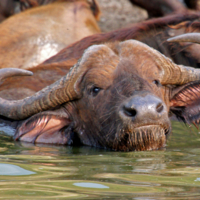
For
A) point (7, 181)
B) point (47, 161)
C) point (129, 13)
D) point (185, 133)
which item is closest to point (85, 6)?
point (129, 13)

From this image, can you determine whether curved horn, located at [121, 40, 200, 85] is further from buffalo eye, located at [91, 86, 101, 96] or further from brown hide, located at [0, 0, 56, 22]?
brown hide, located at [0, 0, 56, 22]

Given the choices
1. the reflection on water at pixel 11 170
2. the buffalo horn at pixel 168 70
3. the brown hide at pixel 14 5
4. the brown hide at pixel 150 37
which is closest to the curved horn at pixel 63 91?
the buffalo horn at pixel 168 70

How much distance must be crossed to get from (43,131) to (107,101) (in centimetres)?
92

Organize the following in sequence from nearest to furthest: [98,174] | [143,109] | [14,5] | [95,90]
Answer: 1. [98,174]
2. [143,109]
3. [95,90]
4. [14,5]

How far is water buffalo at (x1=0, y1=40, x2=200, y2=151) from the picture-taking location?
404 centimetres

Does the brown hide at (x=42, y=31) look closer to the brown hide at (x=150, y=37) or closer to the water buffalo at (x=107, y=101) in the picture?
the brown hide at (x=150, y=37)

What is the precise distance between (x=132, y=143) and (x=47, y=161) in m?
1.04

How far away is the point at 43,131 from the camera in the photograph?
15.7 ft

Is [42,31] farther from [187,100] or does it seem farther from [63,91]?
[187,100]

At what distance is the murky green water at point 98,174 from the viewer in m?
2.17

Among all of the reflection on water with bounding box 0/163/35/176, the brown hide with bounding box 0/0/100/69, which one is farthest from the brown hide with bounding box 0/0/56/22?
the reflection on water with bounding box 0/163/35/176

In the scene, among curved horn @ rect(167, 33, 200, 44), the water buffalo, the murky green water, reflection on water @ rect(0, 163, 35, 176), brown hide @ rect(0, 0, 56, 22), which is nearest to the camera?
the murky green water

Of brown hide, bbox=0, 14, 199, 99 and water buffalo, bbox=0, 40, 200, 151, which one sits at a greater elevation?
brown hide, bbox=0, 14, 199, 99

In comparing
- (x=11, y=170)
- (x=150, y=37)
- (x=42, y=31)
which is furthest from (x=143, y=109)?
(x=42, y=31)
